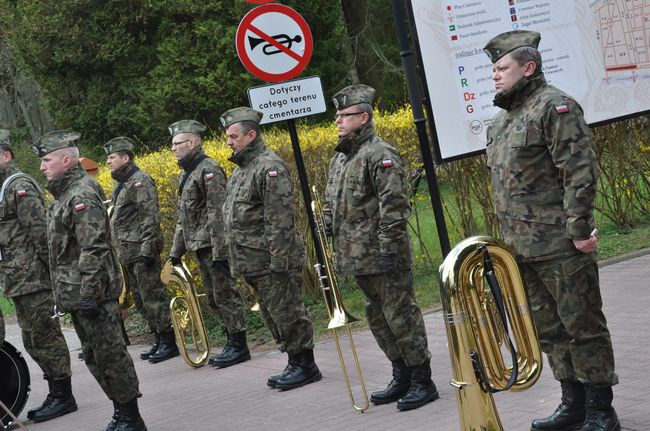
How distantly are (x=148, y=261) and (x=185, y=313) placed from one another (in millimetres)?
833

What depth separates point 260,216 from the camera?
28.0 feet

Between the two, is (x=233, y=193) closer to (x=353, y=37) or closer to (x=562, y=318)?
(x=562, y=318)

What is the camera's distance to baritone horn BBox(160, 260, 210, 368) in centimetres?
999

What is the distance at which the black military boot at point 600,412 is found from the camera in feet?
17.7

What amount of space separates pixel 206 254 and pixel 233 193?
5.49 feet

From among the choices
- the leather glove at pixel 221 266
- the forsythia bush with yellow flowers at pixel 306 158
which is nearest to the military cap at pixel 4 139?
the leather glove at pixel 221 266

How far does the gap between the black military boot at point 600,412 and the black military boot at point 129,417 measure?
3.42m

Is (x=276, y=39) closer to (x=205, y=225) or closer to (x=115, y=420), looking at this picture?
(x=205, y=225)

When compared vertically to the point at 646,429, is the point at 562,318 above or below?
above

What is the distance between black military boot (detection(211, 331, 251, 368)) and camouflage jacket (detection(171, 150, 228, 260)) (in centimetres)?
83

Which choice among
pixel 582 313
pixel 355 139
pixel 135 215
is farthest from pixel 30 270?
pixel 582 313

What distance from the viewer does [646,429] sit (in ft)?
17.9

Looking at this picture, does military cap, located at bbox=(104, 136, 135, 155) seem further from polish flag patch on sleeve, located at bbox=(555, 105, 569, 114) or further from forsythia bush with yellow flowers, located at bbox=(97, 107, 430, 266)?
polish flag patch on sleeve, located at bbox=(555, 105, 569, 114)

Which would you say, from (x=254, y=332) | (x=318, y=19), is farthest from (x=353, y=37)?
(x=254, y=332)
